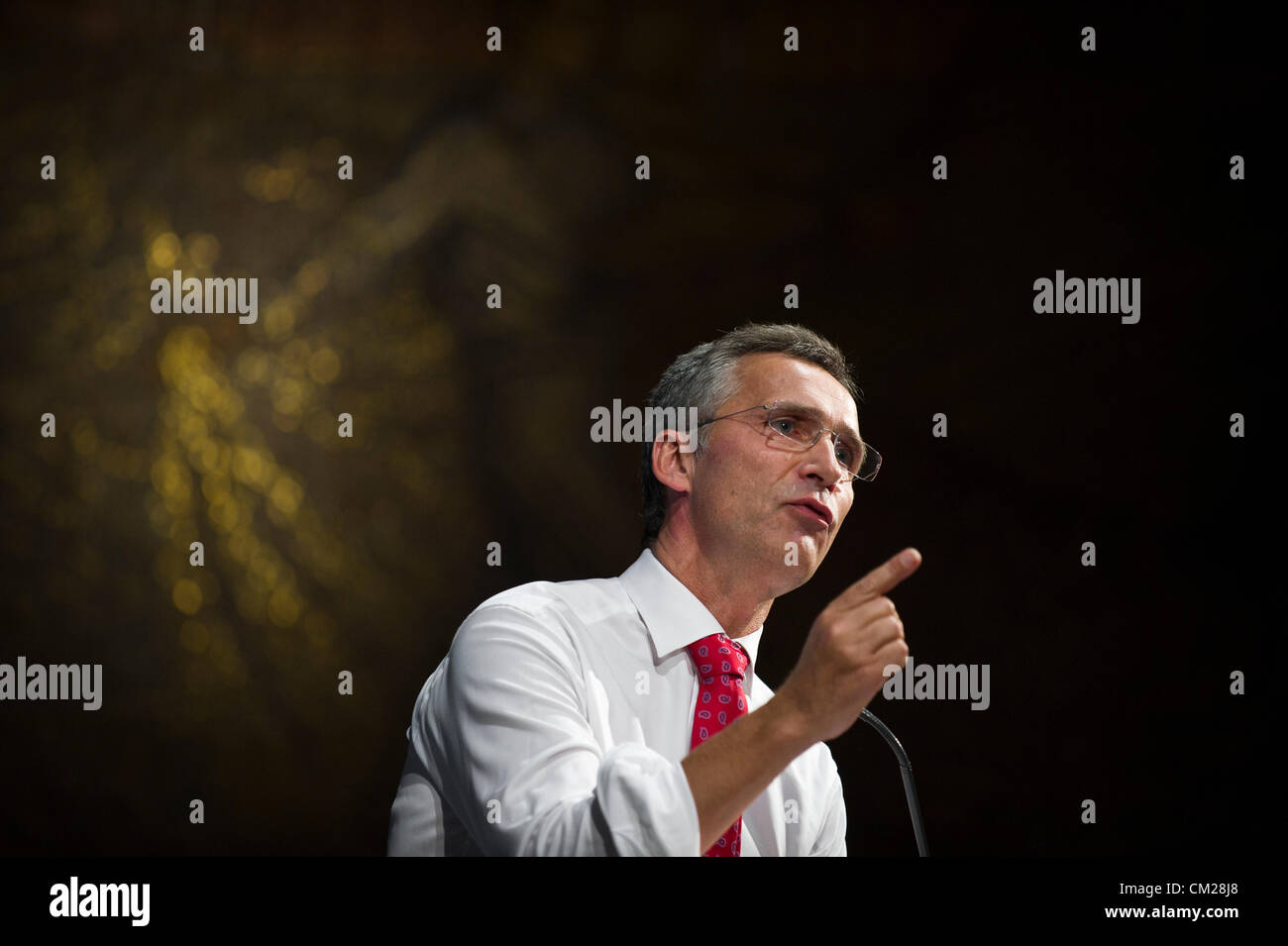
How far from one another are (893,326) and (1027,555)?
2.20 feet

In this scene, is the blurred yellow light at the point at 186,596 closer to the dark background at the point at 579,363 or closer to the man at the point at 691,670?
the dark background at the point at 579,363

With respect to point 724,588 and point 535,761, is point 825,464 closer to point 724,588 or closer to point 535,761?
point 724,588

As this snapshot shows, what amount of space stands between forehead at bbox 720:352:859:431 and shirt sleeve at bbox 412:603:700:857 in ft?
1.91


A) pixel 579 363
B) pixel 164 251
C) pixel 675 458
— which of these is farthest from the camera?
pixel 579 363

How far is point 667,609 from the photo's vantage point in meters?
1.95

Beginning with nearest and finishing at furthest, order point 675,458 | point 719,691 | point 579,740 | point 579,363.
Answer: point 579,740 < point 719,691 < point 675,458 < point 579,363

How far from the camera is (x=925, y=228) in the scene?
2957 millimetres

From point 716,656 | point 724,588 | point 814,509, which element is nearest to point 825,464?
point 814,509

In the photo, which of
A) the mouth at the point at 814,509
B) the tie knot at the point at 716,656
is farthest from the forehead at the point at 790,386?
the tie knot at the point at 716,656

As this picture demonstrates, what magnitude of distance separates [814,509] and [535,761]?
73cm

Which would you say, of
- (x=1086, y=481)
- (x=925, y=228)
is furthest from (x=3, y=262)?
(x=1086, y=481)

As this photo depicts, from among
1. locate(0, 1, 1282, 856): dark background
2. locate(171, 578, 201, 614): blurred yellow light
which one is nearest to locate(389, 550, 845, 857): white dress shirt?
locate(0, 1, 1282, 856): dark background

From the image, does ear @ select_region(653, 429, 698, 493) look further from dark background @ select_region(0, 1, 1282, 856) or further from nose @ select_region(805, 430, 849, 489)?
dark background @ select_region(0, 1, 1282, 856)
